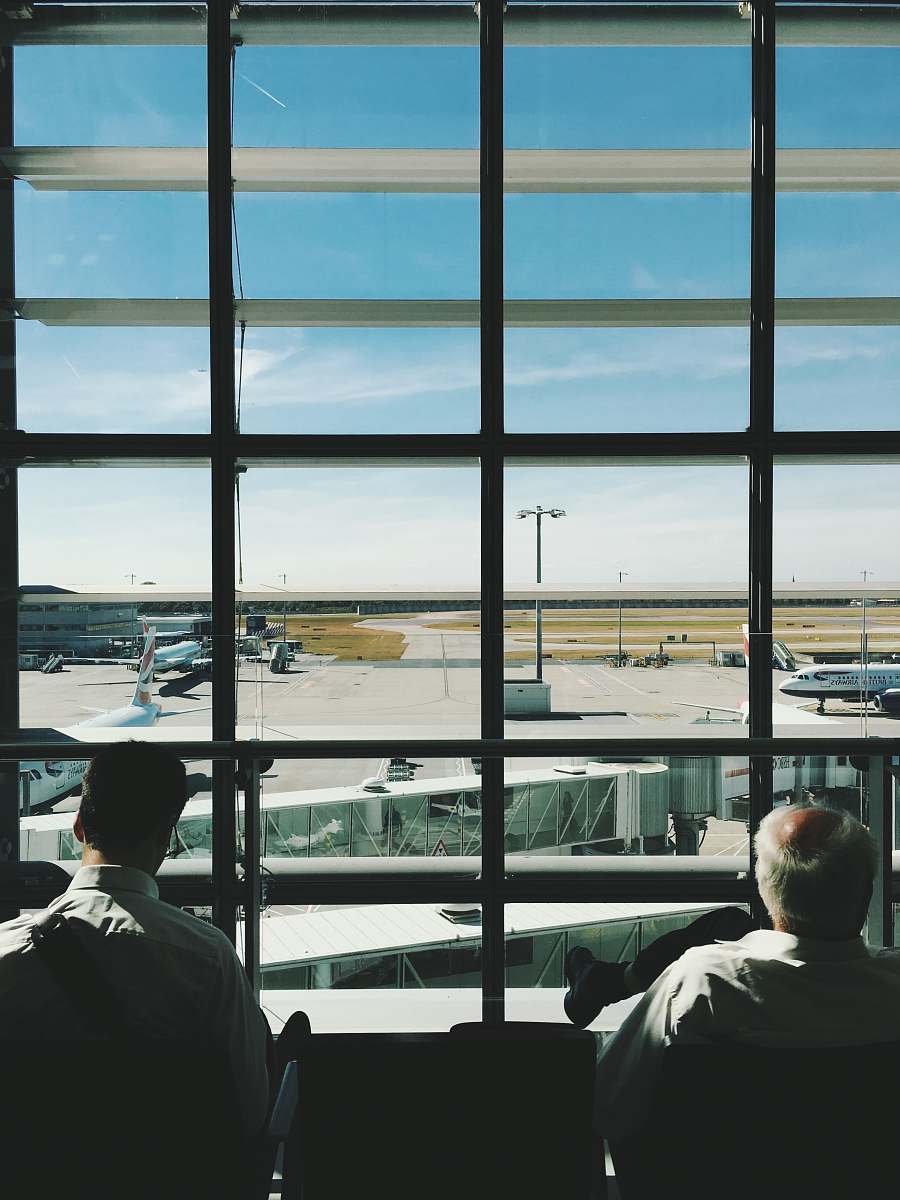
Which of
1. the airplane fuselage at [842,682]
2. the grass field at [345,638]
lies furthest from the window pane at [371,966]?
the airplane fuselage at [842,682]

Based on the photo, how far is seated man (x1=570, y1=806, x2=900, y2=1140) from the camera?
1117 millimetres

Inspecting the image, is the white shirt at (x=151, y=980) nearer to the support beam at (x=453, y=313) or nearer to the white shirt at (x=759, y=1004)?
the white shirt at (x=759, y=1004)

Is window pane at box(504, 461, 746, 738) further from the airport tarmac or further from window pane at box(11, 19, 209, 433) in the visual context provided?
window pane at box(11, 19, 209, 433)

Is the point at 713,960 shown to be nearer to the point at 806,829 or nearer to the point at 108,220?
the point at 806,829

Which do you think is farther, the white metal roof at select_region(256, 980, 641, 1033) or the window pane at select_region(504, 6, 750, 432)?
the window pane at select_region(504, 6, 750, 432)

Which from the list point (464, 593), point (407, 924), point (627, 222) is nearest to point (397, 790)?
point (407, 924)

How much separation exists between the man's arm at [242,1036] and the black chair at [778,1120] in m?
0.58

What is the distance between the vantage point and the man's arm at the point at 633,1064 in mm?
1183

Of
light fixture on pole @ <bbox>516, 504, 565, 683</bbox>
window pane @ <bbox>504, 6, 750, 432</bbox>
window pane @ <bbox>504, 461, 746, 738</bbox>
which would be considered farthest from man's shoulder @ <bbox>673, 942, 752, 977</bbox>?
window pane @ <bbox>504, 6, 750, 432</bbox>

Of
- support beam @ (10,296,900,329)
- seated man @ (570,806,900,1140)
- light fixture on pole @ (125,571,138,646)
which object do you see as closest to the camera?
seated man @ (570,806,900,1140)

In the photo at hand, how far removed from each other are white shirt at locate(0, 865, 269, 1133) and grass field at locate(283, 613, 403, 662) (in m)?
2.13

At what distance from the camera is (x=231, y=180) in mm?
3186

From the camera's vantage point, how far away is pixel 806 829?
1265mm

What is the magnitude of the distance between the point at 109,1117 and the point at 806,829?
104cm
